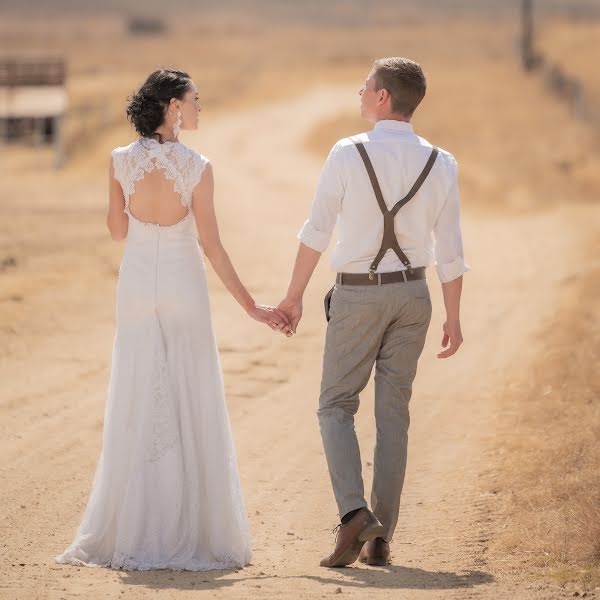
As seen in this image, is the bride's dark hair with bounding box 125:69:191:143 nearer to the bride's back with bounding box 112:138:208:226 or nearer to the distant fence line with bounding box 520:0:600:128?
the bride's back with bounding box 112:138:208:226

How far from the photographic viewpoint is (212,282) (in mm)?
13438

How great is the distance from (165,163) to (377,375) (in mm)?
1235

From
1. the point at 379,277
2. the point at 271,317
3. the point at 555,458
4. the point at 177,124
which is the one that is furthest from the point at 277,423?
the point at 177,124

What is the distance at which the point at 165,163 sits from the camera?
5.29m

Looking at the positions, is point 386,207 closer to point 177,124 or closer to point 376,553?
point 177,124

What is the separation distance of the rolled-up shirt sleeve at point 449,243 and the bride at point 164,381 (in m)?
0.90

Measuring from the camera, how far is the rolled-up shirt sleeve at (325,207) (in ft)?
16.8

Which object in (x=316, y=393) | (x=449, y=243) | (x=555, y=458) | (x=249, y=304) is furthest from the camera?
(x=316, y=393)

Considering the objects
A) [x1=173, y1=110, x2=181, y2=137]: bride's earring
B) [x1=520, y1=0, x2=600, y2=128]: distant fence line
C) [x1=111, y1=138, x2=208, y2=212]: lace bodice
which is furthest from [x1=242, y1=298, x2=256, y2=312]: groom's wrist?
[x1=520, y1=0, x2=600, y2=128]: distant fence line

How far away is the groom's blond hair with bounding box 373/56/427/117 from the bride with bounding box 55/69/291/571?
79 cm

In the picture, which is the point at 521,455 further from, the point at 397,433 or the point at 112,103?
the point at 112,103

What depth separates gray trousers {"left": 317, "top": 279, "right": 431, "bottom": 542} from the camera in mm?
5242

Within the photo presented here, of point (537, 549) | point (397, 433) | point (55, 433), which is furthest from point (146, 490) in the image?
point (55, 433)

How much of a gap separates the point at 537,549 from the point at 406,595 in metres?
1.14
